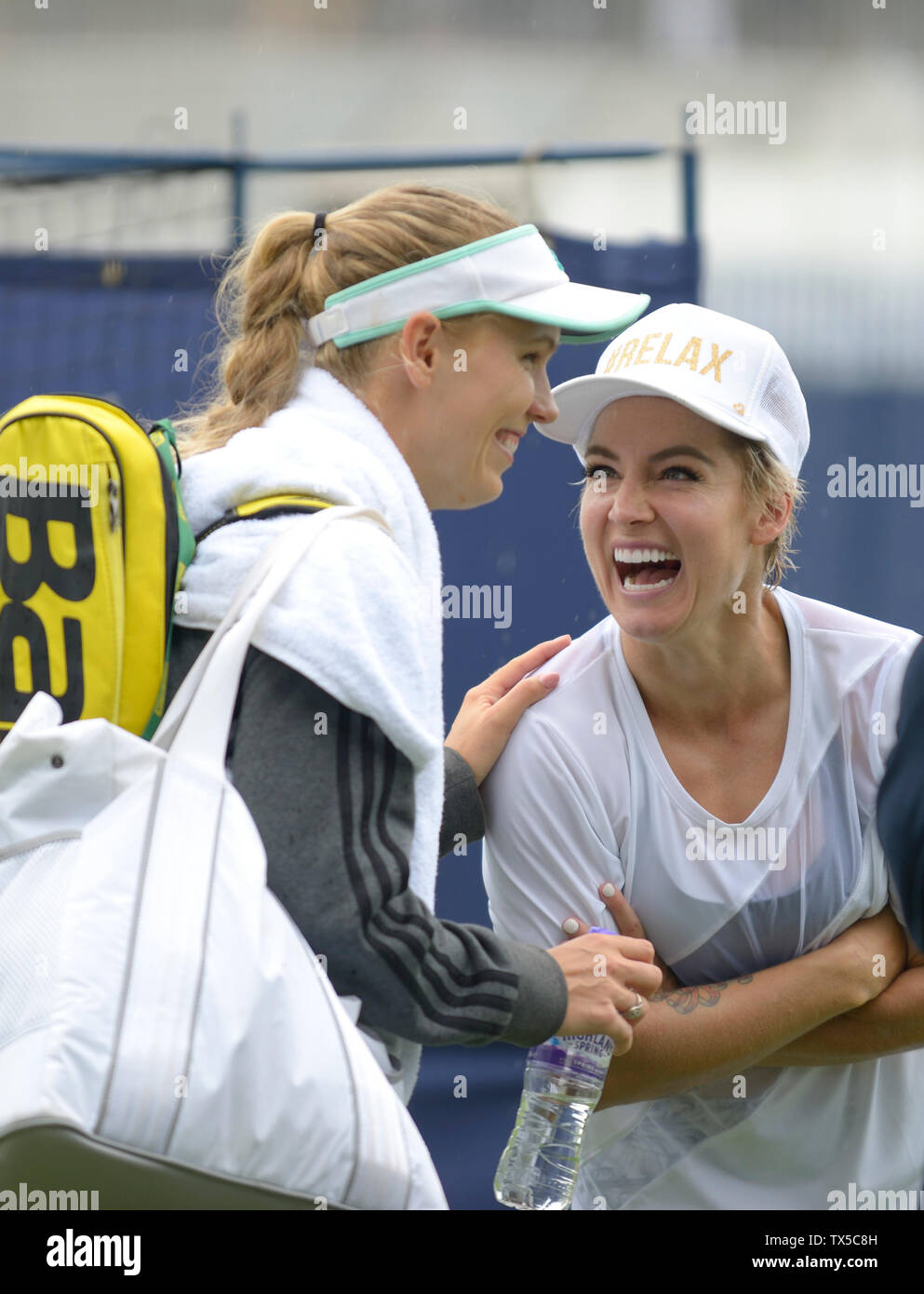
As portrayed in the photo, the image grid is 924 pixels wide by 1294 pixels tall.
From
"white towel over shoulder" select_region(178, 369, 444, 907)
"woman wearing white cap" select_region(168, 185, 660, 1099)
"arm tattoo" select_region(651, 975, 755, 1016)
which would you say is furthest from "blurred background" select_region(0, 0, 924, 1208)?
"white towel over shoulder" select_region(178, 369, 444, 907)

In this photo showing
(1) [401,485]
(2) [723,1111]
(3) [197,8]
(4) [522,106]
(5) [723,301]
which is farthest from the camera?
(3) [197,8]

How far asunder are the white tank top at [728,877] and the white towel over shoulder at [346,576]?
62 cm

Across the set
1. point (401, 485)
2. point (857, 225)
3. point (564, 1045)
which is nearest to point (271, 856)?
point (401, 485)

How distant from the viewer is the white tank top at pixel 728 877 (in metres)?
2.16

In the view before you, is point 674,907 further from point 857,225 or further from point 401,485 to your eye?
point 857,225

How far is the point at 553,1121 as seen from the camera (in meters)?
2.30

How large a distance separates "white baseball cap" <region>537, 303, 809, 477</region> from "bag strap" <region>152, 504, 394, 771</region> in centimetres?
87

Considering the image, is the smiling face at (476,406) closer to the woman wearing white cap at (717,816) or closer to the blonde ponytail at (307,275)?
the blonde ponytail at (307,275)

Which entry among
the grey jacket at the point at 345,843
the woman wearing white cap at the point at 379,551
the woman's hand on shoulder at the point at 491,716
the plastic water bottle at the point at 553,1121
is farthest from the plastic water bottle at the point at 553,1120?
the grey jacket at the point at 345,843

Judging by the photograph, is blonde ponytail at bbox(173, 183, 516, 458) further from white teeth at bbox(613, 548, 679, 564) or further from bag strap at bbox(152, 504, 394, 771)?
A: white teeth at bbox(613, 548, 679, 564)

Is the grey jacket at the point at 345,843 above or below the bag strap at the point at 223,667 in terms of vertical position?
below

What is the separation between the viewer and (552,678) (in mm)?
2324

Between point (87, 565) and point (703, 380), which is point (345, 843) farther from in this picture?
point (703, 380)

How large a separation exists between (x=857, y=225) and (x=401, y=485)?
2.78 m
